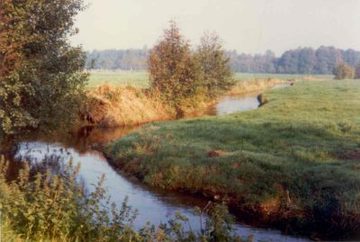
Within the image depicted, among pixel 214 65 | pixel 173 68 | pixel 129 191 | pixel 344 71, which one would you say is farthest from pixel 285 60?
pixel 129 191

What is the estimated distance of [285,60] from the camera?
145 metres

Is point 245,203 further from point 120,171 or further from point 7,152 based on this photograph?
point 7,152

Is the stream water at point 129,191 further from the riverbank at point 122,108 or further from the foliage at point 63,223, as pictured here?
the riverbank at point 122,108

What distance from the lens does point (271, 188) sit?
1817 centimetres

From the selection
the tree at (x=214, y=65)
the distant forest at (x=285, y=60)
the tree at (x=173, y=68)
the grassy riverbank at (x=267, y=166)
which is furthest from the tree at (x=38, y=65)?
the distant forest at (x=285, y=60)

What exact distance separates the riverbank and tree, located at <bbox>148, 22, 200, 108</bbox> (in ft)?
5.66

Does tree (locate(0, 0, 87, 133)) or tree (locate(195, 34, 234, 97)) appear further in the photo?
tree (locate(195, 34, 234, 97))

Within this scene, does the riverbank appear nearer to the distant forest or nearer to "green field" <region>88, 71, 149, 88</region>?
"green field" <region>88, 71, 149, 88</region>

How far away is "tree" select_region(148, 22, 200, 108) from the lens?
50.1 meters

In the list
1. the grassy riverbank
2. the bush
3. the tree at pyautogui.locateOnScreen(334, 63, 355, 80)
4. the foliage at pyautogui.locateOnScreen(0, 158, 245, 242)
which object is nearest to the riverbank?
the bush

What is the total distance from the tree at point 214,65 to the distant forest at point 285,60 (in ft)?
184

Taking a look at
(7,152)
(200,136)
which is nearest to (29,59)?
(7,152)

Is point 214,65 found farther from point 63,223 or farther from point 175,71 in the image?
point 63,223

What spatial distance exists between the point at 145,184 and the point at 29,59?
7.59 metres
